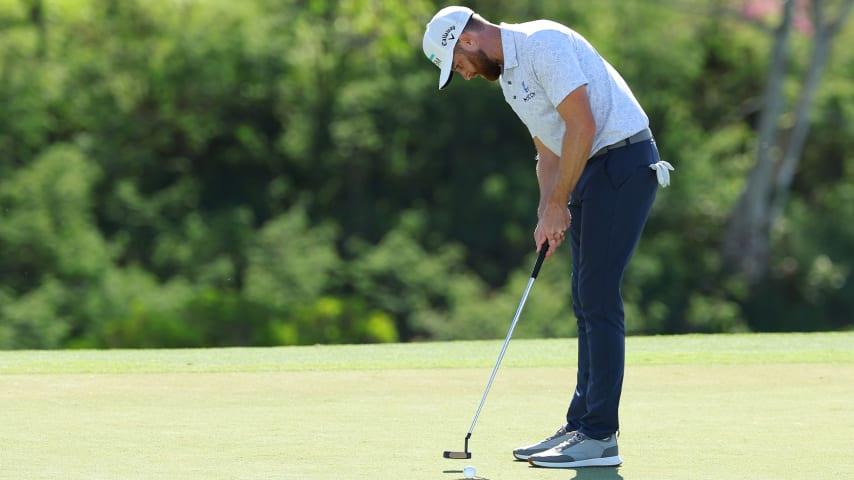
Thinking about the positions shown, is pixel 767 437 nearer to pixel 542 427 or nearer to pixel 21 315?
pixel 542 427

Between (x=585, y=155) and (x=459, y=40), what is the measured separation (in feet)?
1.80

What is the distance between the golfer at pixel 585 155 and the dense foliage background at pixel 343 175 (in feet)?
44.8

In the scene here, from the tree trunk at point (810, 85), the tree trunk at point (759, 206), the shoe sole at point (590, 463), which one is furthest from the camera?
the tree trunk at point (759, 206)

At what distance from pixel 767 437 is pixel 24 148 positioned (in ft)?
56.2

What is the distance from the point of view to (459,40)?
4582 mm

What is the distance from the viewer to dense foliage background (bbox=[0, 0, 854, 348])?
1914 centimetres

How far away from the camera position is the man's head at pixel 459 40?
4574mm

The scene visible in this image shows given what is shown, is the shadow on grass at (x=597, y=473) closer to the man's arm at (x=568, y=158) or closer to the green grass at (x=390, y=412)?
the green grass at (x=390, y=412)

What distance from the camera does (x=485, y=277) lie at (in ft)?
69.1

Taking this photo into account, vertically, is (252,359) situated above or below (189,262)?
above

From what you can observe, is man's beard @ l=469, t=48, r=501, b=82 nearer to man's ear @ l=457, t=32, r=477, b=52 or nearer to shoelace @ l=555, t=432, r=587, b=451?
man's ear @ l=457, t=32, r=477, b=52

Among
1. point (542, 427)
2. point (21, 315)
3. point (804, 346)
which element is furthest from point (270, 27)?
point (542, 427)

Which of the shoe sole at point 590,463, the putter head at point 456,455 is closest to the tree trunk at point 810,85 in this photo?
the shoe sole at point 590,463

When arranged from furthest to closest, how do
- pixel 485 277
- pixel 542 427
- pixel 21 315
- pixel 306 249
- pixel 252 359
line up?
1. pixel 485 277
2. pixel 306 249
3. pixel 21 315
4. pixel 252 359
5. pixel 542 427
